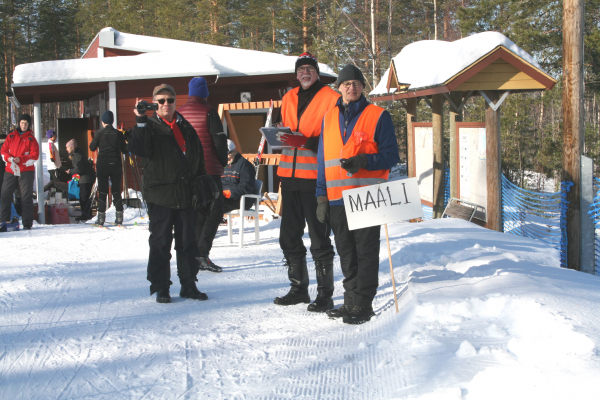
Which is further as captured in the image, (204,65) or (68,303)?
(204,65)

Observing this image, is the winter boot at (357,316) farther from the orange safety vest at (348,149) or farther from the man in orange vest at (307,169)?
the orange safety vest at (348,149)

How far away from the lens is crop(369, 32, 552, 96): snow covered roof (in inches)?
359

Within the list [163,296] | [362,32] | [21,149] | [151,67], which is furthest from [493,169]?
[362,32]

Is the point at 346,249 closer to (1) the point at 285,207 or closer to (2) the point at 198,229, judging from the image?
(1) the point at 285,207

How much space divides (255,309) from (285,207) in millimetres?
867

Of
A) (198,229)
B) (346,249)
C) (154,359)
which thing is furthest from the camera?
(198,229)

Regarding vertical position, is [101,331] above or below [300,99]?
below

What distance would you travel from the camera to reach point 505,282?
4.62 meters

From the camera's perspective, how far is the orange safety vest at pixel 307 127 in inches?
177

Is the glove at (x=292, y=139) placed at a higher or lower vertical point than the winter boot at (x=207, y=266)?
higher

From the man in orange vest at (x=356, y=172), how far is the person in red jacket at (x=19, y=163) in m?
6.68

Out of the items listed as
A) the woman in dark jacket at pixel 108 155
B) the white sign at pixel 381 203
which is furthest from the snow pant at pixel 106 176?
the white sign at pixel 381 203

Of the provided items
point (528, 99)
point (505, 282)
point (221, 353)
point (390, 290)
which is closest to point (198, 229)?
point (390, 290)

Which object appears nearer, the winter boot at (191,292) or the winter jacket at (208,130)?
the winter boot at (191,292)
